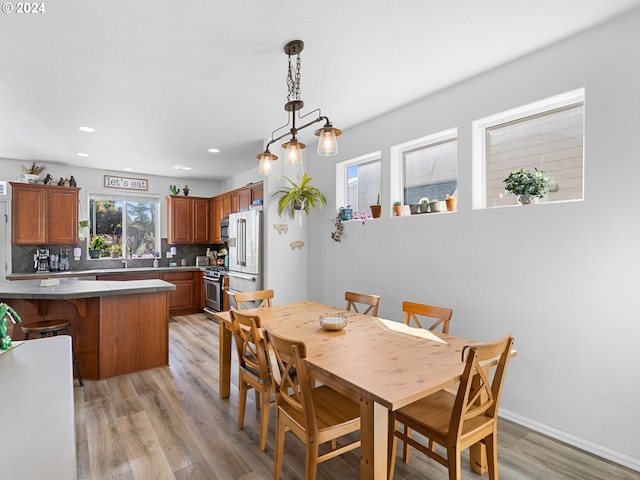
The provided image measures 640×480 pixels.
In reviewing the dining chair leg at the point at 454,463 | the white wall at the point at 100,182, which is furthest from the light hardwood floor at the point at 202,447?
the white wall at the point at 100,182

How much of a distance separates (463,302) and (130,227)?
6.27 m

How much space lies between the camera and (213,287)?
6.06 m

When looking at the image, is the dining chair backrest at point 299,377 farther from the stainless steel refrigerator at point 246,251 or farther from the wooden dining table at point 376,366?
the stainless steel refrigerator at point 246,251

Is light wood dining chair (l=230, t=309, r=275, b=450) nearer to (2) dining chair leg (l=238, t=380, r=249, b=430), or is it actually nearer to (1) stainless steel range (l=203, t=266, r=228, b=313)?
(2) dining chair leg (l=238, t=380, r=249, b=430)

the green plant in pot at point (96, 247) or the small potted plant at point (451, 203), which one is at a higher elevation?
the small potted plant at point (451, 203)

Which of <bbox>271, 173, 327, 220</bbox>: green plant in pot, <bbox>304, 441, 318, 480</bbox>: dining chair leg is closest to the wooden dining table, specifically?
<bbox>304, 441, 318, 480</bbox>: dining chair leg

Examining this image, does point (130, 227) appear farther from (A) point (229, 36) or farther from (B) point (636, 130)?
(B) point (636, 130)

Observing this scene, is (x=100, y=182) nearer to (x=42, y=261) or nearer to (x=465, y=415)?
(x=42, y=261)

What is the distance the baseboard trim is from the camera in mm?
2109

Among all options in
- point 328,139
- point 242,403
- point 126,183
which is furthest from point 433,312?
point 126,183

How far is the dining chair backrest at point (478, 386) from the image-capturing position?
1.53 meters

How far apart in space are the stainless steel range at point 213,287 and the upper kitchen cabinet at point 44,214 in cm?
224

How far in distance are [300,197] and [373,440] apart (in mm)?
3290

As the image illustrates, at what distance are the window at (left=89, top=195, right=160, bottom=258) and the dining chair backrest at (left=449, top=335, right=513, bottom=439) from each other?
21.8ft
